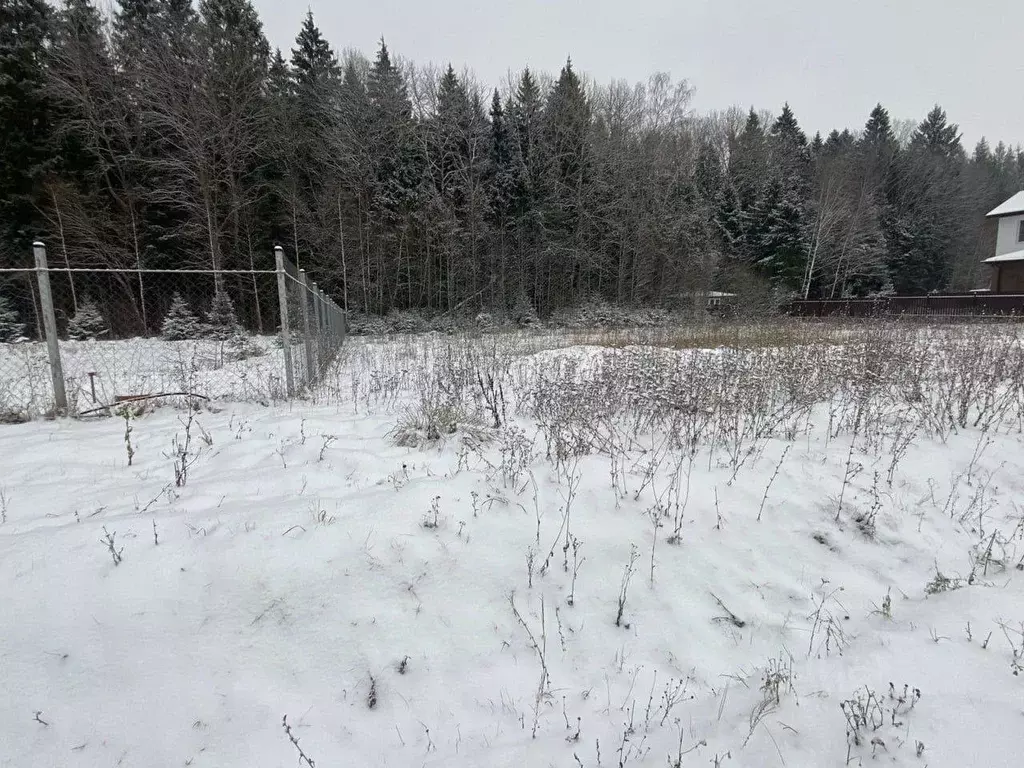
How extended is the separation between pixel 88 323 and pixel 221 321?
3032 millimetres

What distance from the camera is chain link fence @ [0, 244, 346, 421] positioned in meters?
5.30

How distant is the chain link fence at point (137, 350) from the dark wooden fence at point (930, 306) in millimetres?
17441

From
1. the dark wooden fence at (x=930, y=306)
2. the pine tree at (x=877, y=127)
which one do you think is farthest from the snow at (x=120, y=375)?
the pine tree at (x=877, y=127)

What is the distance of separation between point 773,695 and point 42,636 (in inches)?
117

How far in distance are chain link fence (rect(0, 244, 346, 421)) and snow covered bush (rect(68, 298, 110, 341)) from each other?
30mm

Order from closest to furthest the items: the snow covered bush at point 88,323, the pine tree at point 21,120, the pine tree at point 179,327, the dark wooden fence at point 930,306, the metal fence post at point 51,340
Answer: the metal fence post at point 51,340
the snow covered bush at point 88,323
the pine tree at point 179,327
the pine tree at point 21,120
the dark wooden fence at point 930,306

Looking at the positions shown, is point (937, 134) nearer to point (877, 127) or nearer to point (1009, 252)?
point (877, 127)

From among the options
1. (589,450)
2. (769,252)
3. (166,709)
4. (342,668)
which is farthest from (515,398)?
(769,252)

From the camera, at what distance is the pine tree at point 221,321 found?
40.1ft

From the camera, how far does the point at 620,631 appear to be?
2.32m

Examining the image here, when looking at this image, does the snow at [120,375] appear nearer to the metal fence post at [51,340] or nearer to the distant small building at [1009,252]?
the metal fence post at [51,340]

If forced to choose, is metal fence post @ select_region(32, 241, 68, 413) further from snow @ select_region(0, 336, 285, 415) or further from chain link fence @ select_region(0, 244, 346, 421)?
snow @ select_region(0, 336, 285, 415)

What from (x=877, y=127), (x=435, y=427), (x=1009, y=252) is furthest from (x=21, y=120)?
(x=877, y=127)

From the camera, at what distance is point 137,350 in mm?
8273
